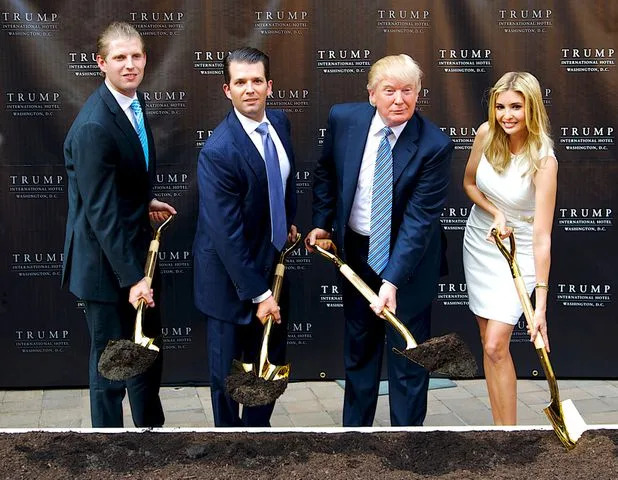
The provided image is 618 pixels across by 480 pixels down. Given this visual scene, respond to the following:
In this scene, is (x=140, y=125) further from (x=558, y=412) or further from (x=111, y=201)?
(x=558, y=412)

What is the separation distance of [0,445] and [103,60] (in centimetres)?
148

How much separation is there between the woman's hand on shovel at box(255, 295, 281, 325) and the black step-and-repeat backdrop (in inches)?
59.7

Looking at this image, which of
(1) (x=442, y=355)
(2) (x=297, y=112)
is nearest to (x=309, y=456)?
(1) (x=442, y=355)

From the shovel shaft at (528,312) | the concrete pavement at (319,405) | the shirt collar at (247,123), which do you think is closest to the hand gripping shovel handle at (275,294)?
the shirt collar at (247,123)

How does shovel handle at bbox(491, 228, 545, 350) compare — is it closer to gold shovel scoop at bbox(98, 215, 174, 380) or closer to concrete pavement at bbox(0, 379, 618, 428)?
gold shovel scoop at bbox(98, 215, 174, 380)

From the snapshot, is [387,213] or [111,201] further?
[387,213]

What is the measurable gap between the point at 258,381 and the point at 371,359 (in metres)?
0.80

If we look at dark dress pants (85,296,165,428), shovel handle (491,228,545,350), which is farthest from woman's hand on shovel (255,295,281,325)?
shovel handle (491,228,545,350)

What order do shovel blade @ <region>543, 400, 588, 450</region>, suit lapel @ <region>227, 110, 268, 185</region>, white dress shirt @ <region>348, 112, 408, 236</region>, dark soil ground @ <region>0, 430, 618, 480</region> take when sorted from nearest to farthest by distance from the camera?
dark soil ground @ <region>0, 430, 618, 480</region> → shovel blade @ <region>543, 400, 588, 450</region> → suit lapel @ <region>227, 110, 268, 185</region> → white dress shirt @ <region>348, 112, 408, 236</region>

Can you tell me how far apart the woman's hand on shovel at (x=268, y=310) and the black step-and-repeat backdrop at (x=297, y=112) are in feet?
4.97

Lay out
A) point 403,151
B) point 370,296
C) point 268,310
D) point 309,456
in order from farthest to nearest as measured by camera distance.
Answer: point 403,151, point 268,310, point 370,296, point 309,456

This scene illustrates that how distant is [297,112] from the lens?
4832 millimetres

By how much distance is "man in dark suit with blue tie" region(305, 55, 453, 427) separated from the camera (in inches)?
136

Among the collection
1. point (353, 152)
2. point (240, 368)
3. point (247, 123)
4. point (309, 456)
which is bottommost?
point (309, 456)
